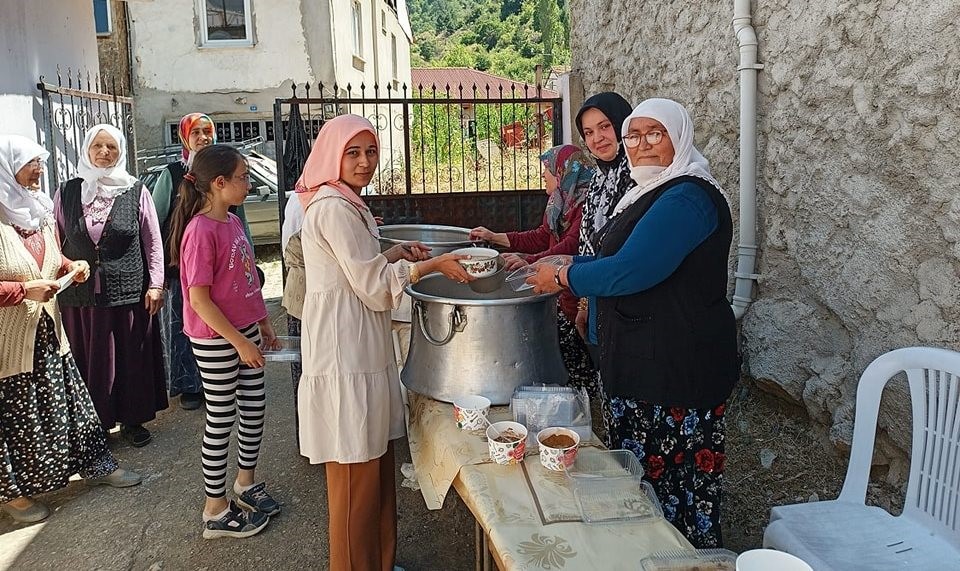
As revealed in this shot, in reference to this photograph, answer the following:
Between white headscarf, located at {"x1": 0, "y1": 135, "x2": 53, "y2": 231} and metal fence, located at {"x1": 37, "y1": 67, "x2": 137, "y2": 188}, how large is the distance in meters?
2.84

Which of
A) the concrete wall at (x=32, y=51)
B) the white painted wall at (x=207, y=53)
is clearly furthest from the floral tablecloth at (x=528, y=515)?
the white painted wall at (x=207, y=53)

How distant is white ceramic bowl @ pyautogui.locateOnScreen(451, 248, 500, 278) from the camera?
2281mm

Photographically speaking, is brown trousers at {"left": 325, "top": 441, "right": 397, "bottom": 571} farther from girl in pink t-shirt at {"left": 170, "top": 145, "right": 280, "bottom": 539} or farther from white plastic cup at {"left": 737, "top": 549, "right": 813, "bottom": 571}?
white plastic cup at {"left": 737, "top": 549, "right": 813, "bottom": 571}

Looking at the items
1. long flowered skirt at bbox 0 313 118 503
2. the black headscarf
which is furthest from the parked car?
the black headscarf

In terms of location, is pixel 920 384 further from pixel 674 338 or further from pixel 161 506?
pixel 161 506

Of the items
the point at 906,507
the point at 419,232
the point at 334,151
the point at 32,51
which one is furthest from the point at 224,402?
the point at 32,51

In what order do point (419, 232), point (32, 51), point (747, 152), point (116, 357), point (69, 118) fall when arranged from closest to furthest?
1. point (747, 152)
2. point (419, 232)
3. point (116, 357)
4. point (32, 51)
5. point (69, 118)

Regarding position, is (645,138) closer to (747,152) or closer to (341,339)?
(341,339)

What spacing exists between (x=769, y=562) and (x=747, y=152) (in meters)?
2.53

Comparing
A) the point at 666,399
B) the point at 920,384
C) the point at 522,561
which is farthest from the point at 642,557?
the point at 920,384

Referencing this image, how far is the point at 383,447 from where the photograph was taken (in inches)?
91.4

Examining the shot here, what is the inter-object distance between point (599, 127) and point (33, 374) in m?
2.68

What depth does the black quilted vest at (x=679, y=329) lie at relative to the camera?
2.07 meters

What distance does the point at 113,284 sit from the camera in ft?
12.2
